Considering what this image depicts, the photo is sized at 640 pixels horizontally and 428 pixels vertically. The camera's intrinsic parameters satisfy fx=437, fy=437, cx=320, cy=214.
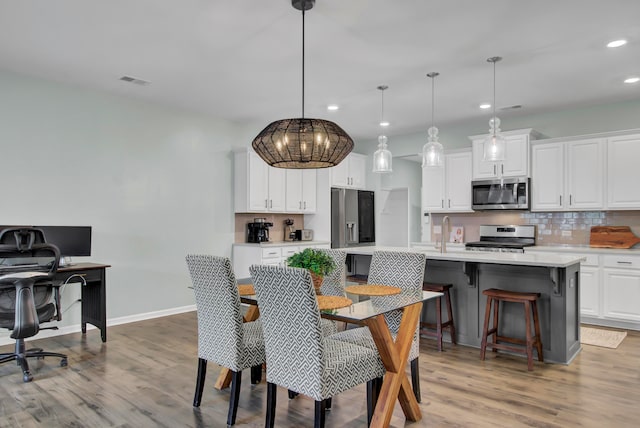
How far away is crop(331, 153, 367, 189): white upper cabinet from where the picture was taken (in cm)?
691

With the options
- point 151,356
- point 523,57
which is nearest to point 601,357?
point 523,57

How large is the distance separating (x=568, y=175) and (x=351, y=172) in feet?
10.3

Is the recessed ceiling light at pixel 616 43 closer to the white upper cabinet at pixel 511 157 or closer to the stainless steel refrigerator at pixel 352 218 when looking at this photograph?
the white upper cabinet at pixel 511 157

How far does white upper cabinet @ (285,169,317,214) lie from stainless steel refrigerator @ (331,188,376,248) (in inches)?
13.0

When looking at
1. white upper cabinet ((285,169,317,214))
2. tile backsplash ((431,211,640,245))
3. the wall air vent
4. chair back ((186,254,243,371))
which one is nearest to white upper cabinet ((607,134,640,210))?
tile backsplash ((431,211,640,245))

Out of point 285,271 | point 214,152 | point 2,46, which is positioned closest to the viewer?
point 285,271

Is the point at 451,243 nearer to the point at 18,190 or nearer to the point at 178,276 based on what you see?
the point at 178,276

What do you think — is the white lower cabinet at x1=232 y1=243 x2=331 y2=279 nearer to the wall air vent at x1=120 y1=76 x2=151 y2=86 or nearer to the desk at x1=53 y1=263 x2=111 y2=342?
the desk at x1=53 y1=263 x2=111 y2=342

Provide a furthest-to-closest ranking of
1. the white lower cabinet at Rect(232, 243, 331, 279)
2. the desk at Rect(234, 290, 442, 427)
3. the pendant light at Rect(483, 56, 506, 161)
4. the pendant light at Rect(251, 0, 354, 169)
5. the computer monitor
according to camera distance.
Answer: the white lower cabinet at Rect(232, 243, 331, 279) < the computer monitor < the pendant light at Rect(483, 56, 506, 161) < the pendant light at Rect(251, 0, 354, 169) < the desk at Rect(234, 290, 442, 427)

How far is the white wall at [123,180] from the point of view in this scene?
4.26m

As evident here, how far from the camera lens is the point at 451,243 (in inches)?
245

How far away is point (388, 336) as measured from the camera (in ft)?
7.62

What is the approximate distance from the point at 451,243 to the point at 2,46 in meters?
5.49

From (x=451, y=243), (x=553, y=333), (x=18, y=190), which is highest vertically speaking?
(x=18, y=190)
